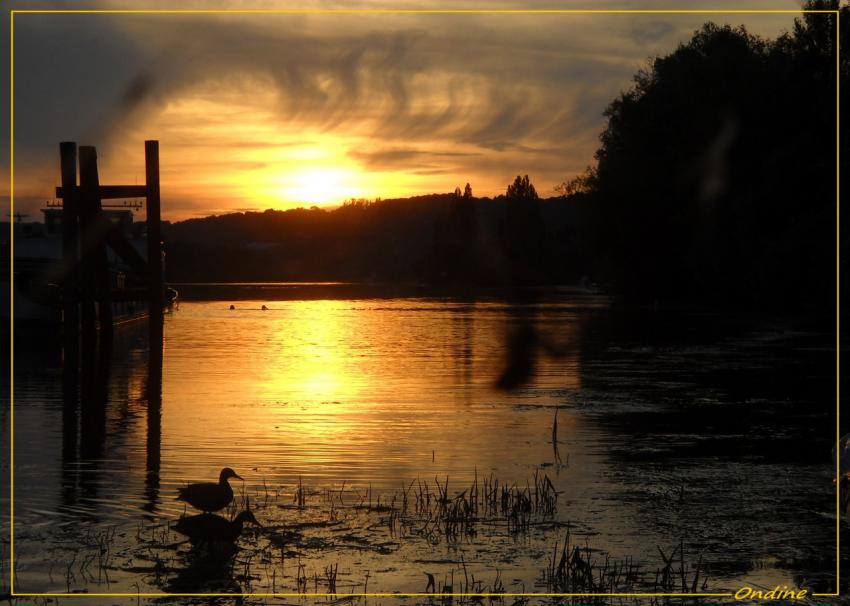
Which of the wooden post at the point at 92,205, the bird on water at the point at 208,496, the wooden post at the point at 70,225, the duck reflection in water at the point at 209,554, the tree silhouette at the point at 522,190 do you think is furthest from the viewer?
the tree silhouette at the point at 522,190

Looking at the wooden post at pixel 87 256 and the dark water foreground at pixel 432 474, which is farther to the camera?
the wooden post at pixel 87 256

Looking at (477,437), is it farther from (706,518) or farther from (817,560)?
(817,560)

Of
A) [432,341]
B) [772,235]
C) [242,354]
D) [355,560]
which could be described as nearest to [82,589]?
[355,560]

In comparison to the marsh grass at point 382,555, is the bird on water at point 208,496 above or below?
above

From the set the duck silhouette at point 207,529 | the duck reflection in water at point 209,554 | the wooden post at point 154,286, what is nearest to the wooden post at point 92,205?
the wooden post at point 154,286

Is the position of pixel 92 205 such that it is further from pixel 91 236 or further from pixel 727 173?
pixel 727 173

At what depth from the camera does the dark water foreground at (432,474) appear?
38.6 feet

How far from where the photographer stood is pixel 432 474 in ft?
57.8

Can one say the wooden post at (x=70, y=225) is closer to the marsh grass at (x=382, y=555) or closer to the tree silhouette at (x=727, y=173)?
the marsh grass at (x=382, y=555)

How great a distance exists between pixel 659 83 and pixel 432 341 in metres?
30.0

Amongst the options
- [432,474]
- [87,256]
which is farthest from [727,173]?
[432,474]

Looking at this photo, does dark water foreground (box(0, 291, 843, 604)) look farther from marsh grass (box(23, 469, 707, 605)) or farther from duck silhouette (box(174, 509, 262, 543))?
duck silhouette (box(174, 509, 262, 543))

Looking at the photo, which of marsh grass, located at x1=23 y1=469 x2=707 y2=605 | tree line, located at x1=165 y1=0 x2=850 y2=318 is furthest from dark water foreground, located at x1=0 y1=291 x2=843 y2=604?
tree line, located at x1=165 y1=0 x2=850 y2=318

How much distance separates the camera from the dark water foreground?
11.8 meters
